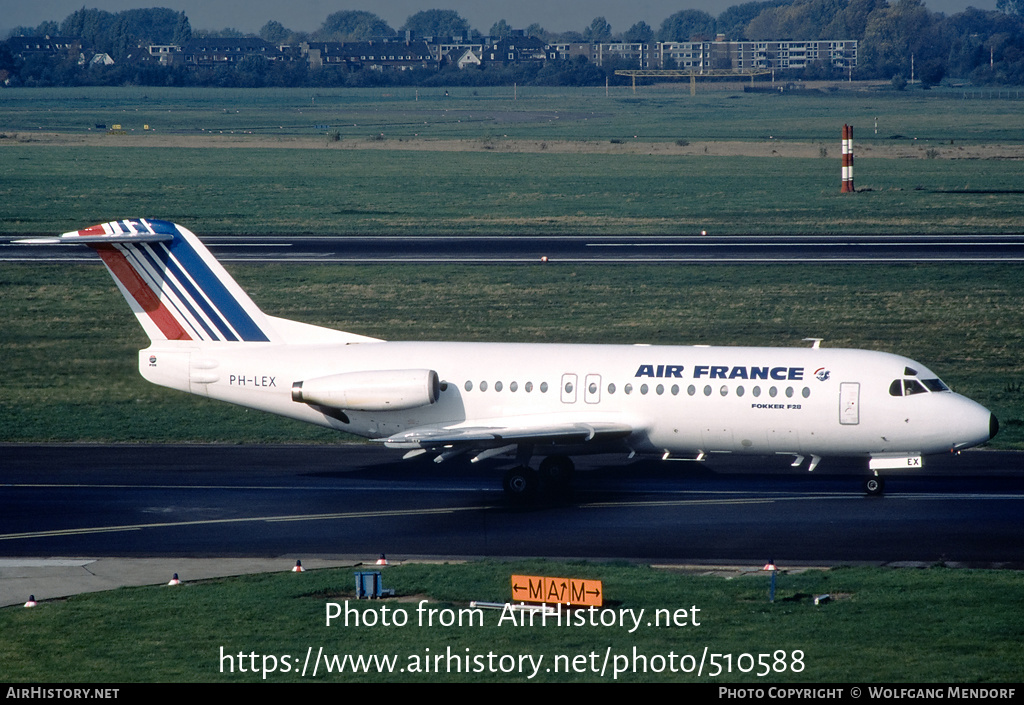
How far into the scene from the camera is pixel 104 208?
90.1m

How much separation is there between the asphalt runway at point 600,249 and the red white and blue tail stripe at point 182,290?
107 ft

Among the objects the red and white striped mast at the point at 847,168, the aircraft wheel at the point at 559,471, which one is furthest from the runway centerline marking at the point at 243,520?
the red and white striped mast at the point at 847,168

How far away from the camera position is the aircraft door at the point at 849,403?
3175 cm

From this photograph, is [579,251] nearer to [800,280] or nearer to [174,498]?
[800,280]

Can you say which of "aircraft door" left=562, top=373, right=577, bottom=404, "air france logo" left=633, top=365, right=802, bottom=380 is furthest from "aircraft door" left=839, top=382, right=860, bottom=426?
"aircraft door" left=562, top=373, right=577, bottom=404

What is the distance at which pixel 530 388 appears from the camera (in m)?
33.3

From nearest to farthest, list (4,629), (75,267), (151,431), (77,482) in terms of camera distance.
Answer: (4,629) < (77,482) < (151,431) < (75,267)

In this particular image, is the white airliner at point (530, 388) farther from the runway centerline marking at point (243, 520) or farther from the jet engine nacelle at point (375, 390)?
the runway centerline marking at point (243, 520)

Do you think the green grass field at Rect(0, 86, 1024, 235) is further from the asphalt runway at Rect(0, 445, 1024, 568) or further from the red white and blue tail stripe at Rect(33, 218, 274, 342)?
the red white and blue tail stripe at Rect(33, 218, 274, 342)

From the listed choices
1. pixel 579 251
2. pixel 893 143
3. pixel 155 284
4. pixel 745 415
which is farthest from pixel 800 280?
pixel 893 143

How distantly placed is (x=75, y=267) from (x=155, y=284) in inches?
1339

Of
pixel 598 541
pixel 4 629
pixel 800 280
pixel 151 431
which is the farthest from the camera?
pixel 800 280

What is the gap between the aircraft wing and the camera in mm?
31422

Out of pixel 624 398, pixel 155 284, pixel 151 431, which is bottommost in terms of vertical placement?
pixel 151 431
